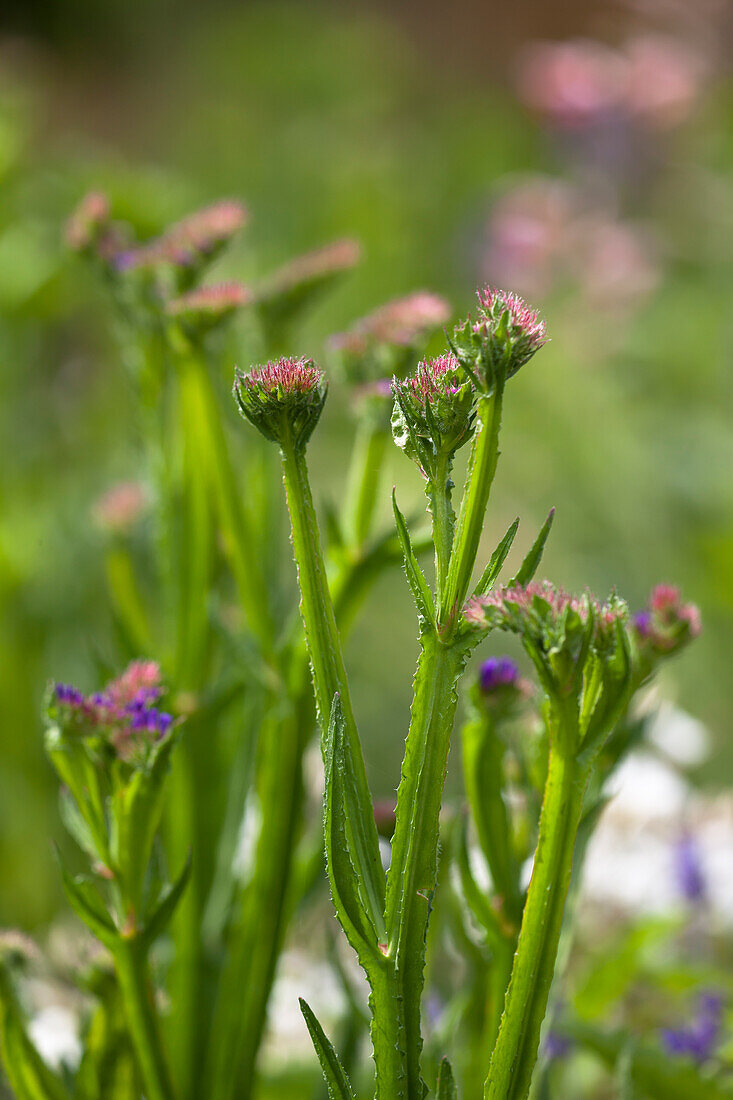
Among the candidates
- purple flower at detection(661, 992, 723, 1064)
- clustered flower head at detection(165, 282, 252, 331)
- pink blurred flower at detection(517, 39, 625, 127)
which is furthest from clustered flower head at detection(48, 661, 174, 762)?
pink blurred flower at detection(517, 39, 625, 127)

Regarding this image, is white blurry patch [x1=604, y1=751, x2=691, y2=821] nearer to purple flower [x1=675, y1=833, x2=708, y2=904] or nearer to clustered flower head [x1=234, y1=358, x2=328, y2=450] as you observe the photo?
purple flower [x1=675, y1=833, x2=708, y2=904]

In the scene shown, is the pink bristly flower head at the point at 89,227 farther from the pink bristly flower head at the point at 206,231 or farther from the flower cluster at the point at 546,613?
the flower cluster at the point at 546,613

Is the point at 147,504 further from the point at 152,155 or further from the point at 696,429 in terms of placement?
the point at 152,155

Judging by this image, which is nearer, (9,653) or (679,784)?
(679,784)

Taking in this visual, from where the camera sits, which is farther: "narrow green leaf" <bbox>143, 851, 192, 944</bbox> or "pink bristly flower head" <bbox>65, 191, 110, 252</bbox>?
"pink bristly flower head" <bbox>65, 191, 110, 252</bbox>

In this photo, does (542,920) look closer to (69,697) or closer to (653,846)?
(69,697)

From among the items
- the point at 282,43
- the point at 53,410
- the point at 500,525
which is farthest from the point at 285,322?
the point at 282,43

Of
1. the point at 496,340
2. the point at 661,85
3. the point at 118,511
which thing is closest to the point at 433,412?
the point at 496,340
